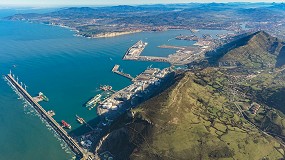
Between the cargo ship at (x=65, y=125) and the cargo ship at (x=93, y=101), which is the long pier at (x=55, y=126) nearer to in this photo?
the cargo ship at (x=65, y=125)

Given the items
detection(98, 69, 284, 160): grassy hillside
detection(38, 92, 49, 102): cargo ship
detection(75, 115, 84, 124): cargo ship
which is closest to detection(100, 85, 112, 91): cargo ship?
detection(38, 92, 49, 102): cargo ship

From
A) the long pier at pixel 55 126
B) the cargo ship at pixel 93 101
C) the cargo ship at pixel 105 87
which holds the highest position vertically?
the long pier at pixel 55 126

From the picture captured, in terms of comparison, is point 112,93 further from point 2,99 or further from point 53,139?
point 2,99

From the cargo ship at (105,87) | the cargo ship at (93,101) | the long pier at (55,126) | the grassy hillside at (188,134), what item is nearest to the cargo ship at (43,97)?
the long pier at (55,126)

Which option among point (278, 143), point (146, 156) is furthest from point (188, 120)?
point (278, 143)

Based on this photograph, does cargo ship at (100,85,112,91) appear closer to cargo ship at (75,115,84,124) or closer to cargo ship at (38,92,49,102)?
cargo ship at (38,92,49,102)

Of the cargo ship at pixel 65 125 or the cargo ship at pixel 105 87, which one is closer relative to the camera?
the cargo ship at pixel 65 125

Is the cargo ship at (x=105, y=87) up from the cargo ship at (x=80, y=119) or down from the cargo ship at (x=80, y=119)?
down

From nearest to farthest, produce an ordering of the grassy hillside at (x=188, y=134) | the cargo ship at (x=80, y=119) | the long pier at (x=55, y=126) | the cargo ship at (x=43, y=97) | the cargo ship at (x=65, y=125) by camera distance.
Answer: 1. the grassy hillside at (x=188, y=134)
2. the long pier at (x=55, y=126)
3. the cargo ship at (x=65, y=125)
4. the cargo ship at (x=80, y=119)
5. the cargo ship at (x=43, y=97)

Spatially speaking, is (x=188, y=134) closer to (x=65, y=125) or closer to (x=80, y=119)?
(x=80, y=119)
